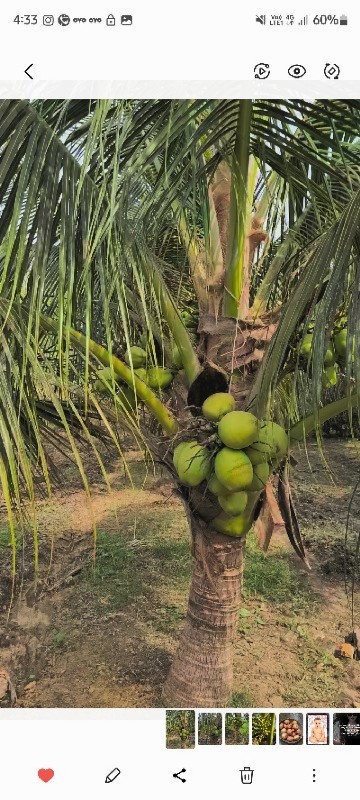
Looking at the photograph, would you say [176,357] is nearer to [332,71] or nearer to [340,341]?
[340,341]

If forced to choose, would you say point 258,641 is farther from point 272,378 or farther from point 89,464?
point 89,464

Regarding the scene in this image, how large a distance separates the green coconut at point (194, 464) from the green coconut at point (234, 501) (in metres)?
0.08

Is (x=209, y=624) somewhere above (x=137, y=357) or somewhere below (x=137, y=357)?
below

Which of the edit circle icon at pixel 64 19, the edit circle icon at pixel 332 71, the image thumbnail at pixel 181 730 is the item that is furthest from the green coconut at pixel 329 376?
the edit circle icon at pixel 64 19

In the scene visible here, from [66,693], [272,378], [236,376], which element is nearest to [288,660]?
[66,693]

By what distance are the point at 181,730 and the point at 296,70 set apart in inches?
50.9

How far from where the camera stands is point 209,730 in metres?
1.16

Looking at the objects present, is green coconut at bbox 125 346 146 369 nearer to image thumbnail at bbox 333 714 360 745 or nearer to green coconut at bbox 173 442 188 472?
green coconut at bbox 173 442 188 472

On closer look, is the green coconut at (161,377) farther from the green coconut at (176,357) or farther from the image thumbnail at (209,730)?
the image thumbnail at (209,730)

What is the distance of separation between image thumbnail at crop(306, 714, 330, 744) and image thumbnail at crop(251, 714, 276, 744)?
0.23 feet

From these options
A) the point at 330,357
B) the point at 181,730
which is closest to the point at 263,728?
the point at 181,730

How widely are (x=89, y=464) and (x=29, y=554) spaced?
6.08 ft

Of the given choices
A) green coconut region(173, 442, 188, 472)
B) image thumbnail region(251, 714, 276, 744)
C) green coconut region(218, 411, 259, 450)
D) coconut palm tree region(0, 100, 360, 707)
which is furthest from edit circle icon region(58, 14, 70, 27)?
image thumbnail region(251, 714, 276, 744)

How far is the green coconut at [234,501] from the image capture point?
61.1 inches
